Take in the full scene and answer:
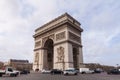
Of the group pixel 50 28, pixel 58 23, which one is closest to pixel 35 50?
pixel 50 28

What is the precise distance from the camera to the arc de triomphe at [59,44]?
42.5 m

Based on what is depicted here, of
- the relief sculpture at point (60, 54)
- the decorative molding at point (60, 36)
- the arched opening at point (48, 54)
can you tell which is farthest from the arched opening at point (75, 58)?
the arched opening at point (48, 54)

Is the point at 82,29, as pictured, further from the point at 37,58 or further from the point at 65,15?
the point at 37,58

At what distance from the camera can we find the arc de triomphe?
139 ft

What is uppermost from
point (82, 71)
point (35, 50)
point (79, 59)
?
point (35, 50)

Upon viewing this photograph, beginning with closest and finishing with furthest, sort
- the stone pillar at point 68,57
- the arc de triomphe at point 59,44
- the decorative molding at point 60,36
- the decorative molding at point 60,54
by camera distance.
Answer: the stone pillar at point 68,57, the arc de triomphe at point 59,44, the decorative molding at point 60,54, the decorative molding at point 60,36

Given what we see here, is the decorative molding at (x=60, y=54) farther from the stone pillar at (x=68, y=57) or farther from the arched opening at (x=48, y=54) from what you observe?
the arched opening at (x=48, y=54)

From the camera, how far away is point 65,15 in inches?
1786

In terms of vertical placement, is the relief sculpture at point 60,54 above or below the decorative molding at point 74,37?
below

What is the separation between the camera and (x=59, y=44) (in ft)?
146

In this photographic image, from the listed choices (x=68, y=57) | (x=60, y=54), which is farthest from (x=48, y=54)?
(x=68, y=57)

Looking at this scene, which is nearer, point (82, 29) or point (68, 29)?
point (68, 29)

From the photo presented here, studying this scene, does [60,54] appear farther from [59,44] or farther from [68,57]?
[68,57]

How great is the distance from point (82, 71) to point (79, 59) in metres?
6.79
